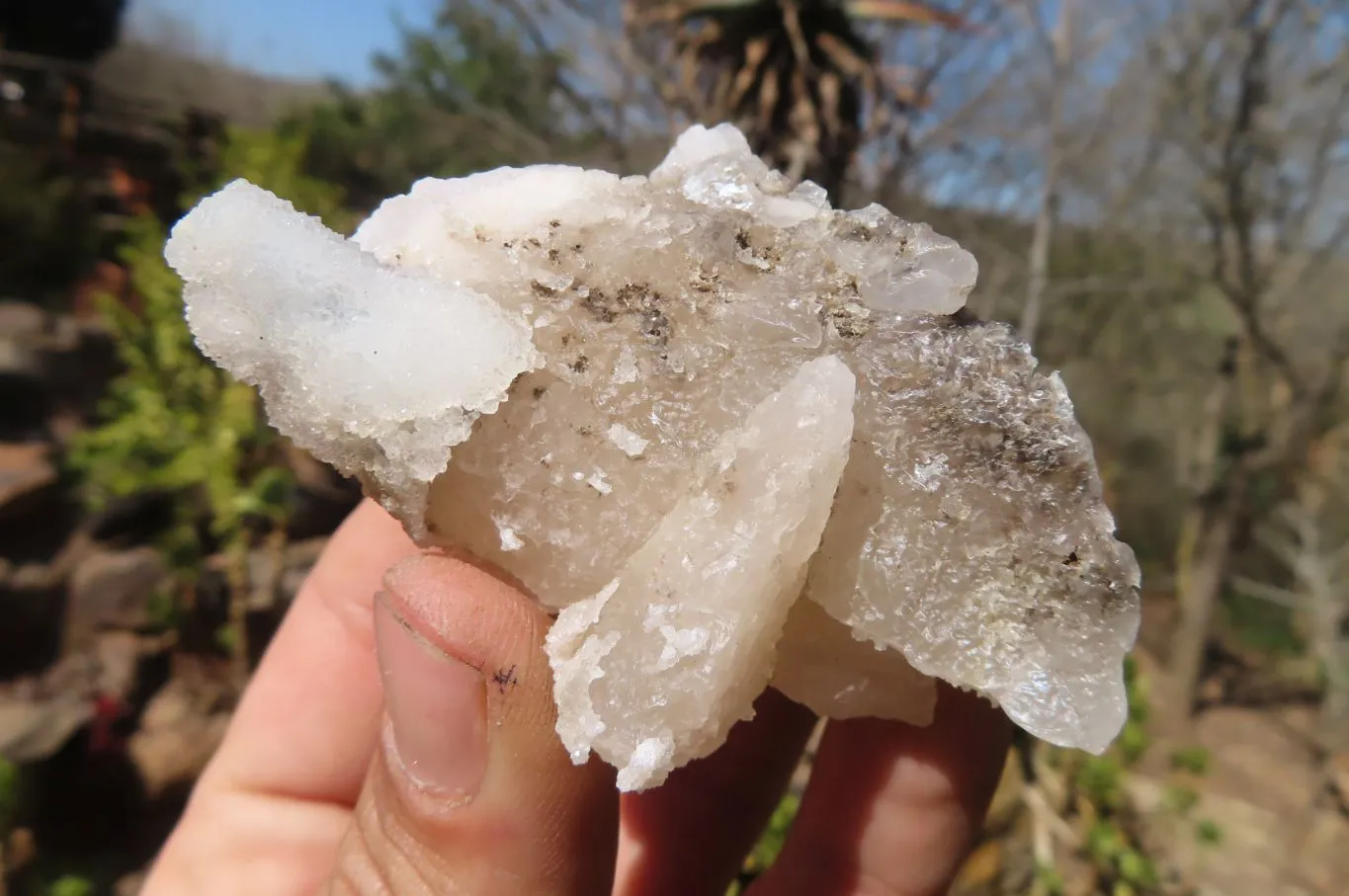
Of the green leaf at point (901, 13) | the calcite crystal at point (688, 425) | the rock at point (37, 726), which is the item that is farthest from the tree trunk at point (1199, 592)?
the rock at point (37, 726)

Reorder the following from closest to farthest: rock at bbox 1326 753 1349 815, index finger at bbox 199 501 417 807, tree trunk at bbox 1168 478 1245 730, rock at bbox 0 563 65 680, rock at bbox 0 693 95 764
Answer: index finger at bbox 199 501 417 807 → rock at bbox 0 693 95 764 → rock at bbox 0 563 65 680 → rock at bbox 1326 753 1349 815 → tree trunk at bbox 1168 478 1245 730

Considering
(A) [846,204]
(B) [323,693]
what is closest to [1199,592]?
(A) [846,204]

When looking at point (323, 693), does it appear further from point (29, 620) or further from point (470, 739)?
point (29, 620)

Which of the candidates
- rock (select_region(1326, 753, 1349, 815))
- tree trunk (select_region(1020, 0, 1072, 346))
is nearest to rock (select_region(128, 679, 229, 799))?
tree trunk (select_region(1020, 0, 1072, 346))

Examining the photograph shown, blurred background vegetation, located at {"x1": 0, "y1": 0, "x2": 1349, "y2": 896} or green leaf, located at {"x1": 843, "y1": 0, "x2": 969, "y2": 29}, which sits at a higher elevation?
green leaf, located at {"x1": 843, "y1": 0, "x2": 969, "y2": 29}

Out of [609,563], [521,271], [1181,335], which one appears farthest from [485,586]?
[1181,335]

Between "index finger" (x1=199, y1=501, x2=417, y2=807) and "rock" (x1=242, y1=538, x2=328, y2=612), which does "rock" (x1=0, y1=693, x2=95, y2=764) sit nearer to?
"rock" (x1=242, y1=538, x2=328, y2=612)

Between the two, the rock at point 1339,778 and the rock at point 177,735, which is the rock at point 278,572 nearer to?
the rock at point 177,735
